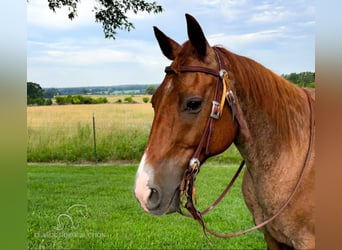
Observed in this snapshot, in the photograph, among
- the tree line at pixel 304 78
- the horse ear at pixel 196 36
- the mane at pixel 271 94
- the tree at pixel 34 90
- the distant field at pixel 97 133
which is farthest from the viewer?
the distant field at pixel 97 133

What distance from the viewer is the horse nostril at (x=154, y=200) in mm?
1025

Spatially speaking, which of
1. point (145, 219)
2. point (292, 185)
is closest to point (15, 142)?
point (292, 185)

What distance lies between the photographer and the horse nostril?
40.4 inches

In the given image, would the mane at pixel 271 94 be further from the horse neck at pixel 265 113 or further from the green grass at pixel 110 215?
the green grass at pixel 110 215

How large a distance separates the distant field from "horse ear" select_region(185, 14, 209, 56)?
907 millimetres

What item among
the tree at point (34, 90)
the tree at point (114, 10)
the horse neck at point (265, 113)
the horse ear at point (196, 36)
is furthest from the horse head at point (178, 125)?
the tree at point (34, 90)

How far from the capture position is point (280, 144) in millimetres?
1180

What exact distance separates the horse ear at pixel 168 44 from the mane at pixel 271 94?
0.50 ft

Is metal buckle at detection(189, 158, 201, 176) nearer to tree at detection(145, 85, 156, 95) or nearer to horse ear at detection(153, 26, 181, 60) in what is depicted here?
horse ear at detection(153, 26, 181, 60)

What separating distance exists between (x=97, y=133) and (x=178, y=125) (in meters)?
1.11

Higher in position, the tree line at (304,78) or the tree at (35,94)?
the tree line at (304,78)

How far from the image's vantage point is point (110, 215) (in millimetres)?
2121

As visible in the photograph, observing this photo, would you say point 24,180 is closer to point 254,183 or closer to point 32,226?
point 254,183

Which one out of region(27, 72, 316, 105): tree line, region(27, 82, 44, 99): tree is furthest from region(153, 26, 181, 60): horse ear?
region(27, 82, 44, 99): tree
